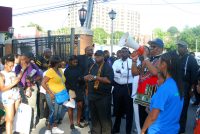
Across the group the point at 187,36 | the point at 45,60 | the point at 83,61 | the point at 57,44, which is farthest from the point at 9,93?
the point at 187,36

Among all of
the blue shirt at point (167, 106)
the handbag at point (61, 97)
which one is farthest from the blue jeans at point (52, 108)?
the blue shirt at point (167, 106)

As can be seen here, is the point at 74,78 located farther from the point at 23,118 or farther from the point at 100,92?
the point at 23,118

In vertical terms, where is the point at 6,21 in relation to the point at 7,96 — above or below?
above

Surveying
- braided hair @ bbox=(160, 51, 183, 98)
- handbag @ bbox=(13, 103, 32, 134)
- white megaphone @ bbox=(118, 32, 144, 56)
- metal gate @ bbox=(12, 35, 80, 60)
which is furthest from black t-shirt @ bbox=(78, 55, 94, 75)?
braided hair @ bbox=(160, 51, 183, 98)

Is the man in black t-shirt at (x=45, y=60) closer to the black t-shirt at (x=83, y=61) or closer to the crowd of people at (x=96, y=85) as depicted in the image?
the crowd of people at (x=96, y=85)

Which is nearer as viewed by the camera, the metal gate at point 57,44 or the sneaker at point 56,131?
the sneaker at point 56,131

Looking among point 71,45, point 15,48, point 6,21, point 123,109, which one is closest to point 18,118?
point 123,109

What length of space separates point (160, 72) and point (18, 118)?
12.9 feet

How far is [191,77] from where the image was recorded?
23.0ft

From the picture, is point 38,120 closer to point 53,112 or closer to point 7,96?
point 53,112

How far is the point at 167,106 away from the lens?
10.9 ft

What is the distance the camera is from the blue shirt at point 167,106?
3.31m

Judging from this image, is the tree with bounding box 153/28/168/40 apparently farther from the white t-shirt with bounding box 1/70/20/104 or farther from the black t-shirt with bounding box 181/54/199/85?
the white t-shirt with bounding box 1/70/20/104

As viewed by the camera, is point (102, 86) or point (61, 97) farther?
point (61, 97)
